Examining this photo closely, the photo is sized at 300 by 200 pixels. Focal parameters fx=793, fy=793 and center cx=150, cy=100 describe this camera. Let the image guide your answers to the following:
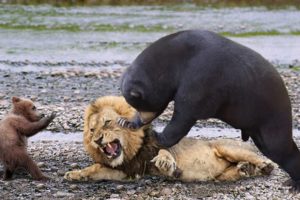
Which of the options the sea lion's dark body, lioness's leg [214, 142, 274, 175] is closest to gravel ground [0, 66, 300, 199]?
lioness's leg [214, 142, 274, 175]

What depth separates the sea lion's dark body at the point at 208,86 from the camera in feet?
22.1

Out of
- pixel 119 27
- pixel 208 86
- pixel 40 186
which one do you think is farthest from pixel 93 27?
pixel 208 86

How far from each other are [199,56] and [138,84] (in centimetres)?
57

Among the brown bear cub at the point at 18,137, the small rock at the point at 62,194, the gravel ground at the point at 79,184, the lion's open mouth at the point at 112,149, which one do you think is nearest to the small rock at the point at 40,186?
the gravel ground at the point at 79,184

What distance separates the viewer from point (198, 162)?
8.11m

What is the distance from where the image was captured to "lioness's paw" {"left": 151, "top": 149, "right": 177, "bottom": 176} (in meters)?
7.69

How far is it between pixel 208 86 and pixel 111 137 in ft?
4.89

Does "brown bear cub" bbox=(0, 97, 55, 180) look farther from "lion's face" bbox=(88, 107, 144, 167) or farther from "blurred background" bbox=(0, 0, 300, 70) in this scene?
"blurred background" bbox=(0, 0, 300, 70)

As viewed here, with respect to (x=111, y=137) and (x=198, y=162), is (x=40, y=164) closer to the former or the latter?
(x=111, y=137)

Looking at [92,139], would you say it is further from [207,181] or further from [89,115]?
[207,181]

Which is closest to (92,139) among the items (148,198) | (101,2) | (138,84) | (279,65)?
(148,198)

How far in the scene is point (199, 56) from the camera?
6773mm

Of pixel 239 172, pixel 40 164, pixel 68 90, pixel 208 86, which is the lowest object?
pixel 68 90

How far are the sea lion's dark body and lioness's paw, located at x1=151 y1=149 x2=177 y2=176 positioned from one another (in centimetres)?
78
